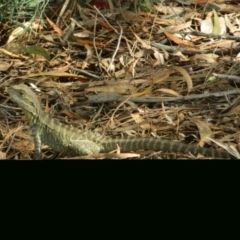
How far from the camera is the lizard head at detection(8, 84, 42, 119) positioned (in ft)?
8.30

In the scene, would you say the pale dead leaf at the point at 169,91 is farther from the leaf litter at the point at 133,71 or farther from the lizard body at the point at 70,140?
the lizard body at the point at 70,140

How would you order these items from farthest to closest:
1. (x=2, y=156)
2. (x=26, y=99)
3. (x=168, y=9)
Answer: (x=168, y=9) → (x=26, y=99) → (x=2, y=156)

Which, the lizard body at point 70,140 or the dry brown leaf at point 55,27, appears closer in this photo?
the lizard body at point 70,140

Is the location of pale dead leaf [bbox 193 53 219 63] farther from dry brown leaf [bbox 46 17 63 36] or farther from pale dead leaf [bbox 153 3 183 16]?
dry brown leaf [bbox 46 17 63 36]

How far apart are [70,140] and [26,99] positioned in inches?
7.1

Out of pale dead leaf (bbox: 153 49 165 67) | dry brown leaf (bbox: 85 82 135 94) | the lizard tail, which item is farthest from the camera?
pale dead leaf (bbox: 153 49 165 67)

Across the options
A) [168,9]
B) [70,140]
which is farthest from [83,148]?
[168,9]

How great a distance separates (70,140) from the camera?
2.58 meters

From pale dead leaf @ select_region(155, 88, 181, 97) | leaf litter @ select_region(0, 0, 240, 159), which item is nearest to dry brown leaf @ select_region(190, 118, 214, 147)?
leaf litter @ select_region(0, 0, 240, 159)

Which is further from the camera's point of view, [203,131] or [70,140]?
[70,140]

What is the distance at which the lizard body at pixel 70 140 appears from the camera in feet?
7.83

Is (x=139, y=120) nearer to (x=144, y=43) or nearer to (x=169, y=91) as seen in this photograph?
(x=169, y=91)

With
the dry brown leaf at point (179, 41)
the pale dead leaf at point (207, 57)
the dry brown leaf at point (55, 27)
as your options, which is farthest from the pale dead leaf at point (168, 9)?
the dry brown leaf at point (55, 27)

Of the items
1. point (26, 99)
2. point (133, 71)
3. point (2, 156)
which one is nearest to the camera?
point (2, 156)
